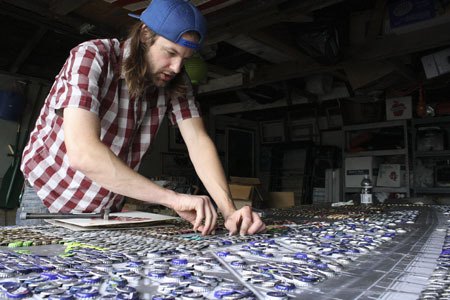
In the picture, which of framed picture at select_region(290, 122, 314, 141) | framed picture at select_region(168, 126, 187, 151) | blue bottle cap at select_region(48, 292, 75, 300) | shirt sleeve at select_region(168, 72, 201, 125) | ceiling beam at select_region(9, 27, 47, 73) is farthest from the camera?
framed picture at select_region(290, 122, 314, 141)

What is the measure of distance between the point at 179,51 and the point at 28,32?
11.6 feet

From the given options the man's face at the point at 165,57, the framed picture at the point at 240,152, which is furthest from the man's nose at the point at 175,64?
the framed picture at the point at 240,152

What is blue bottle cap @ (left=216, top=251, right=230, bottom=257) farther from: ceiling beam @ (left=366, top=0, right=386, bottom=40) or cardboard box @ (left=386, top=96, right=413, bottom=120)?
cardboard box @ (left=386, top=96, right=413, bottom=120)

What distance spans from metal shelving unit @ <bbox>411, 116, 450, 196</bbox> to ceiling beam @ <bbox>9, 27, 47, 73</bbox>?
16.5 ft

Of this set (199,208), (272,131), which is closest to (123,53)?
(199,208)

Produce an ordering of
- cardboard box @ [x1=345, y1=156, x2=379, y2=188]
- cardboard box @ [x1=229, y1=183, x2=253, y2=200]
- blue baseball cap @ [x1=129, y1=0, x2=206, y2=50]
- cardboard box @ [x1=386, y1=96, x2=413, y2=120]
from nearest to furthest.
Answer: blue baseball cap @ [x1=129, y1=0, x2=206, y2=50]
cardboard box @ [x1=229, y1=183, x2=253, y2=200]
cardboard box @ [x1=386, y1=96, x2=413, y2=120]
cardboard box @ [x1=345, y1=156, x2=379, y2=188]

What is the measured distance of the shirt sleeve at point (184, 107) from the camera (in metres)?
1.85

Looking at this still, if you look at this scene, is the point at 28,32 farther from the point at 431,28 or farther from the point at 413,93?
the point at 413,93

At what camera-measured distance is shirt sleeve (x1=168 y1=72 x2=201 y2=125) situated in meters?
1.85

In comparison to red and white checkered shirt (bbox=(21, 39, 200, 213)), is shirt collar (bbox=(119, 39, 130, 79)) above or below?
above

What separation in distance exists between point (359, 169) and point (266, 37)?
373cm

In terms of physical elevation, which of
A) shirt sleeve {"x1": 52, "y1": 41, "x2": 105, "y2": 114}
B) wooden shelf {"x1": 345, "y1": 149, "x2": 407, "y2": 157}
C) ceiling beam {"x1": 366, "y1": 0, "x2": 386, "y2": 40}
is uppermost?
ceiling beam {"x1": 366, "y1": 0, "x2": 386, "y2": 40}

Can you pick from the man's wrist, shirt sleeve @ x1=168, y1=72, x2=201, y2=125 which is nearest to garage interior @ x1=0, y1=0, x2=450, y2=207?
shirt sleeve @ x1=168, y1=72, x2=201, y2=125

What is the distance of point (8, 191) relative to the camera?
474cm
